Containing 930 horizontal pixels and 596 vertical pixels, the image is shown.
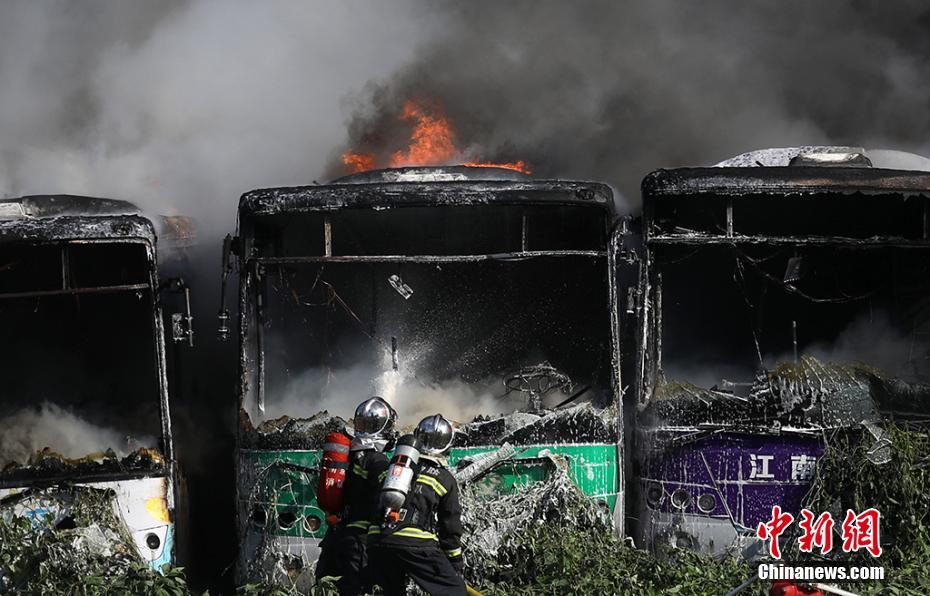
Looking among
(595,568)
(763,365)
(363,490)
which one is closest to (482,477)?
(595,568)

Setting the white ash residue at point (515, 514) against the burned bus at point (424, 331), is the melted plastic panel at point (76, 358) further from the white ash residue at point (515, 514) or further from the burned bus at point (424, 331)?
the white ash residue at point (515, 514)

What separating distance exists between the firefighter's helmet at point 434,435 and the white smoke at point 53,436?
2556 mm

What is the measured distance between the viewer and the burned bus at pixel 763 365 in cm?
753

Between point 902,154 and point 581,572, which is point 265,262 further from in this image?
point 902,154

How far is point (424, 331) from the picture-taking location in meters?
8.54

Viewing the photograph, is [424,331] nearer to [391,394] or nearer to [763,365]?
[391,394]

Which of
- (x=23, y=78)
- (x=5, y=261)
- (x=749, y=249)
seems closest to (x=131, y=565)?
(x=5, y=261)

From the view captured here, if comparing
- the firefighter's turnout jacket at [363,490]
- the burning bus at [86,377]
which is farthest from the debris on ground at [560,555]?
the burning bus at [86,377]

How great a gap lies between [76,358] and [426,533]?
4.12 meters

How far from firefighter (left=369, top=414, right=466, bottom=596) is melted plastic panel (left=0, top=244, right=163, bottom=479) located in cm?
247

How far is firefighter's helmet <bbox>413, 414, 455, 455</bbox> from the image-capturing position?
6445 mm

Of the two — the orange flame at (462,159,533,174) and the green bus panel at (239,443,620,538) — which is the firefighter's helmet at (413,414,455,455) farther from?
Answer: the orange flame at (462,159,533,174)

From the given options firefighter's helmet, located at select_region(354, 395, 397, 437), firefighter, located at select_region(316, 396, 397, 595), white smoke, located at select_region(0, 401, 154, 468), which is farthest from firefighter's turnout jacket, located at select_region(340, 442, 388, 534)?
white smoke, located at select_region(0, 401, 154, 468)
